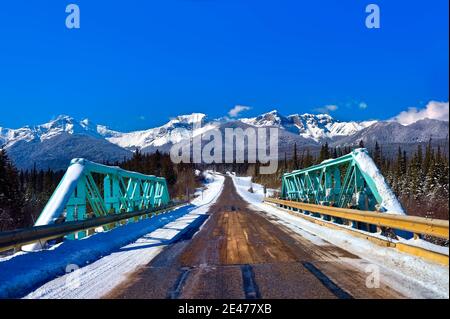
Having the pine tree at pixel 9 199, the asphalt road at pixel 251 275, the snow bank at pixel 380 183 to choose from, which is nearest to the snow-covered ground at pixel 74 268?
the asphalt road at pixel 251 275

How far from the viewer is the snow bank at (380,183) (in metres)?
10.2

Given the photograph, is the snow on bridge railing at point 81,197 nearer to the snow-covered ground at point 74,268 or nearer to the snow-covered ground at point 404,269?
the snow-covered ground at point 74,268

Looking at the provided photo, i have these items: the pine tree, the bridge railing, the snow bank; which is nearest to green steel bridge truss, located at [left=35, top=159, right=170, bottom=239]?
the bridge railing

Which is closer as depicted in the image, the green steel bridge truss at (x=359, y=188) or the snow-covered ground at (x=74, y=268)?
the snow-covered ground at (x=74, y=268)

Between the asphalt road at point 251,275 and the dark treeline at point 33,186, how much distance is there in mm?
12136

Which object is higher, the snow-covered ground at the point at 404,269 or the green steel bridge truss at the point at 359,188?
the green steel bridge truss at the point at 359,188

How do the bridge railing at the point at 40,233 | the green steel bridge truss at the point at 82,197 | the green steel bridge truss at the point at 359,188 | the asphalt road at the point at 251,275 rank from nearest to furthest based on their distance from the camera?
the asphalt road at the point at 251,275 → the bridge railing at the point at 40,233 → the green steel bridge truss at the point at 82,197 → the green steel bridge truss at the point at 359,188

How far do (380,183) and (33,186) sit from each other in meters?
113

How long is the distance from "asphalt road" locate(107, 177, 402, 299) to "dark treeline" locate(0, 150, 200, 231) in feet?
39.8

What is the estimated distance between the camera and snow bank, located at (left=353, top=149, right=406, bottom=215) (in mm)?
10172

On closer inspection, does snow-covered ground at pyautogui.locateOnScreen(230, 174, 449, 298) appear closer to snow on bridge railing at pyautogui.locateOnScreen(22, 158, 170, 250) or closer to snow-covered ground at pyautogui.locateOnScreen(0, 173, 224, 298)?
snow-covered ground at pyautogui.locateOnScreen(0, 173, 224, 298)
